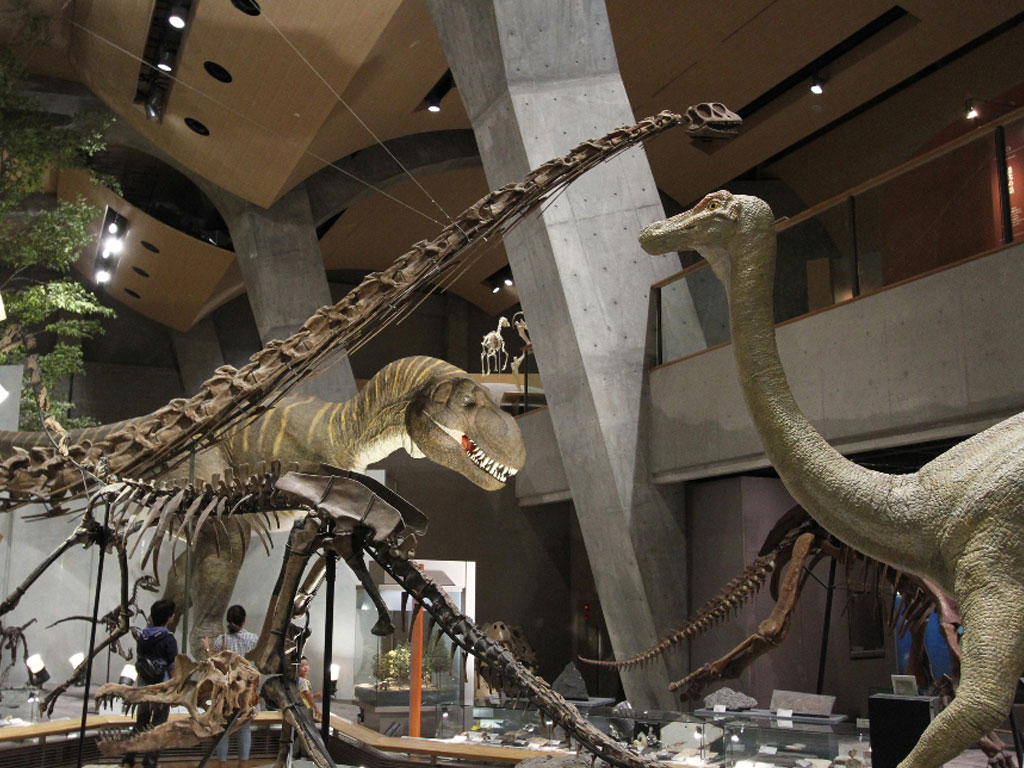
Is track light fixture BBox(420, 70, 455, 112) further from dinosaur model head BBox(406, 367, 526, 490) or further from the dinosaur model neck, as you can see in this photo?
the dinosaur model neck

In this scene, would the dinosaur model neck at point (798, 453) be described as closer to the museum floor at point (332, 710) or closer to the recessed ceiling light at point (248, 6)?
the museum floor at point (332, 710)

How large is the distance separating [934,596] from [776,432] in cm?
221

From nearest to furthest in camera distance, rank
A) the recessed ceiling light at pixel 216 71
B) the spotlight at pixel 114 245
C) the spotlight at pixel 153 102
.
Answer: the recessed ceiling light at pixel 216 71 → the spotlight at pixel 153 102 → the spotlight at pixel 114 245

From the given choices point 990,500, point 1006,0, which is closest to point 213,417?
point 990,500

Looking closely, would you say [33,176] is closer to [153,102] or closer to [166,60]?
[153,102]

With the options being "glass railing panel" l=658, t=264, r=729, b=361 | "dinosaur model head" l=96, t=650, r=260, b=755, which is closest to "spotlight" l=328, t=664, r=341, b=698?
"glass railing panel" l=658, t=264, r=729, b=361

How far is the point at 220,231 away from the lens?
1731 cm

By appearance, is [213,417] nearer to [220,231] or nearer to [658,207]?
[658,207]

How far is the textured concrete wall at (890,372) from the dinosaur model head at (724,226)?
282 centimetres

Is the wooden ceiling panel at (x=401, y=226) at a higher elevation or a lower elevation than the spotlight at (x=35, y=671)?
higher

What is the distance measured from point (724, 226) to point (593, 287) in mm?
4772

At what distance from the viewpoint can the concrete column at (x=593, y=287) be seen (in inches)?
330

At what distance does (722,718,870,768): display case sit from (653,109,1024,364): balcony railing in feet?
9.52

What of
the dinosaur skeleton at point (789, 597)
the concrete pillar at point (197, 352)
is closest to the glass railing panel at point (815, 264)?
the dinosaur skeleton at point (789, 597)
